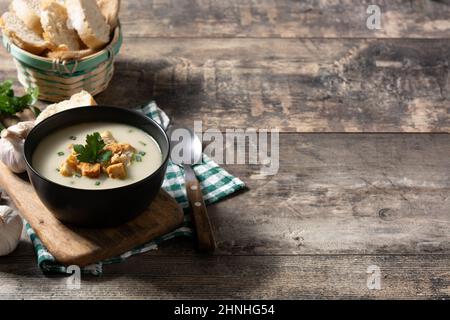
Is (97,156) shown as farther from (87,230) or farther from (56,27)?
(56,27)

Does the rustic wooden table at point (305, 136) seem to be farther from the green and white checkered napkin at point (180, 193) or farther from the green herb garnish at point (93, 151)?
the green herb garnish at point (93, 151)

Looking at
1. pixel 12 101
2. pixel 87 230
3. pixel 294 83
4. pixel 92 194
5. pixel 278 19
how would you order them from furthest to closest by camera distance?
pixel 278 19 → pixel 294 83 → pixel 12 101 → pixel 87 230 → pixel 92 194

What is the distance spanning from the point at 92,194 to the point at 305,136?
2.29 feet

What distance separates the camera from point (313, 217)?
1.72m

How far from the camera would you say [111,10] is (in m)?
2.01

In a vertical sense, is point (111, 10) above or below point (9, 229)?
above

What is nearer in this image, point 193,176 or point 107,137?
point 107,137

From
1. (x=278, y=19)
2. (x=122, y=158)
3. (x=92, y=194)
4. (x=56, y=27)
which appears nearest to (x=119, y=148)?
(x=122, y=158)

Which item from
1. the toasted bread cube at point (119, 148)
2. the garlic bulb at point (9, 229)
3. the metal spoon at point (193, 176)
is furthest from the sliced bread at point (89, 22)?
the garlic bulb at point (9, 229)

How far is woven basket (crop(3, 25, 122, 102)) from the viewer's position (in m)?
1.90

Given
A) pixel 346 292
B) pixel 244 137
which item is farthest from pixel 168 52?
pixel 346 292

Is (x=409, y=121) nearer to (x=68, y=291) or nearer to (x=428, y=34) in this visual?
(x=428, y=34)

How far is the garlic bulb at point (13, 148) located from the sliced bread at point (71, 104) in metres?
0.13

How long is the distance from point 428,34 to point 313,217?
985 millimetres
